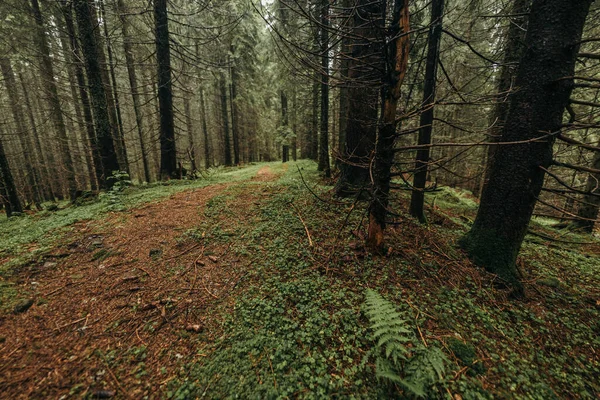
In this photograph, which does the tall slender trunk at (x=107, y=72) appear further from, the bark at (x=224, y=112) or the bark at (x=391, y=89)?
the bark at (x=391, y=89)

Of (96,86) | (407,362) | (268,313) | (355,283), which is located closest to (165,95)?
(96,86)

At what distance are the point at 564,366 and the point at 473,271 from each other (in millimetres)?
1349

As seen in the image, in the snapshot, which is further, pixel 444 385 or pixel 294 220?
pixel 294 220

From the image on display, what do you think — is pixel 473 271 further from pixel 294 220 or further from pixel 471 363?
pixel 294 220

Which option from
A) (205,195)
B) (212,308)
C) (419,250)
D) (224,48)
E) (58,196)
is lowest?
(58,196)

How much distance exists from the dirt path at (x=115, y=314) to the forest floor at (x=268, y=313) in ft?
0.05

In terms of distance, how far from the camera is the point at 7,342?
235 centimetres

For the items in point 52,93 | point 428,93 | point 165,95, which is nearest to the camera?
point 428,93

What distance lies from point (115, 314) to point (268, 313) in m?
1.90

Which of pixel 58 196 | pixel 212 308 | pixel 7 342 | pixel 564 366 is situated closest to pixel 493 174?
pixel 564 366

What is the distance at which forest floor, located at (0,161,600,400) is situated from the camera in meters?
2.11

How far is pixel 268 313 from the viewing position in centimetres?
282

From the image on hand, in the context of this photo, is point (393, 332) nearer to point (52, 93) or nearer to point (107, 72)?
point (52, 93)

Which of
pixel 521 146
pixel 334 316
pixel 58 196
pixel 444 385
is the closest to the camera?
pixel 444 385
